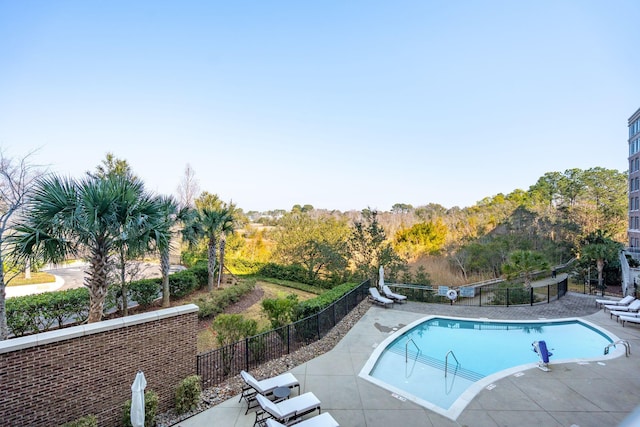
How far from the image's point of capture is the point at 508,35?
46.5 ft

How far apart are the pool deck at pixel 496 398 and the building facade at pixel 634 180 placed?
28.6m

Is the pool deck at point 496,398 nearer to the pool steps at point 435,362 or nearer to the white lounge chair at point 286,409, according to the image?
the white lounge chair at point 286,409

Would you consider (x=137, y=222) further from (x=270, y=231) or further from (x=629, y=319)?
(x=270, y=231)

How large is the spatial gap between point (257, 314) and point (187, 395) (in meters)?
8.01

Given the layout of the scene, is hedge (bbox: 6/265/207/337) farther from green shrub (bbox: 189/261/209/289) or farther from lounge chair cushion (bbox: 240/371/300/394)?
lounge chair cushion (bbox: 240/371/300/394)

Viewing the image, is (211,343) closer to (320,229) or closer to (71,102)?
(320,229)

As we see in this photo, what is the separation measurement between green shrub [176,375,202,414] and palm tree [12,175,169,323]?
10.9ft

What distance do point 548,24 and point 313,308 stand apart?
15447mm

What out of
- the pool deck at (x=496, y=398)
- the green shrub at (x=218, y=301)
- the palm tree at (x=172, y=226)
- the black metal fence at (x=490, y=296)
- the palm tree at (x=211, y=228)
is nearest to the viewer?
the pool deck at (x=496, y=398)

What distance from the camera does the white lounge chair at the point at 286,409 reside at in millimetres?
5578

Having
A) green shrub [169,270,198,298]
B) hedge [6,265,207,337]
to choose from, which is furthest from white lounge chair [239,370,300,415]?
green shrub [169,270,198,298]

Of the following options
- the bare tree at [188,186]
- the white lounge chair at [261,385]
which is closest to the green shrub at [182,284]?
the white lounge chair at [261,385]

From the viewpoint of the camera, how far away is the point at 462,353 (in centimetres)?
977

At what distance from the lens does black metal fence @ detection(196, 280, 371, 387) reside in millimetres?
7551
